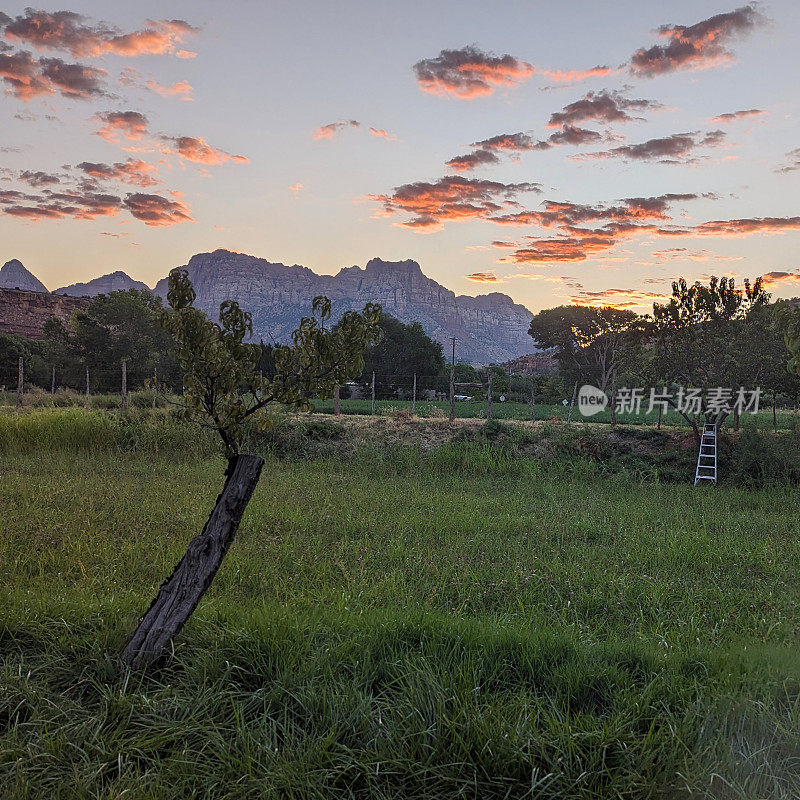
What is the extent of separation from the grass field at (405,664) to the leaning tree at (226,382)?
36cm

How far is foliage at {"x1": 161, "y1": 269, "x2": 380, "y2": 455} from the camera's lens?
423 cm

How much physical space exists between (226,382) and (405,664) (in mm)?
2463

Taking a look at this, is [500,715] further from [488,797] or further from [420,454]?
[420,454]

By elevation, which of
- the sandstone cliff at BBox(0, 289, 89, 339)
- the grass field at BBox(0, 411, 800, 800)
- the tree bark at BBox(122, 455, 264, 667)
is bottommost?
the grass field at BBox(0, 411, 800, 800)

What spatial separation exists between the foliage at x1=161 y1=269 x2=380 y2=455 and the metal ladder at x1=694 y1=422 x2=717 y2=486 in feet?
41.4

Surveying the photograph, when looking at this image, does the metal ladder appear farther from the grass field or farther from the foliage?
the foliage

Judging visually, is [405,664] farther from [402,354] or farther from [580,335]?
[580,335]

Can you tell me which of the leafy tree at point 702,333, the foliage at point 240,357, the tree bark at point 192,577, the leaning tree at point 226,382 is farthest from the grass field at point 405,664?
the leafy tree at point 702,333

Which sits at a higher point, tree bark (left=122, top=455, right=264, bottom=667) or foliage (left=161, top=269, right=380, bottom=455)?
foliage (left=161, top=269, right=380, bottom=455)

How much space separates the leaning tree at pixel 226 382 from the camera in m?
4.08

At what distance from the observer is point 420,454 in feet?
51.9

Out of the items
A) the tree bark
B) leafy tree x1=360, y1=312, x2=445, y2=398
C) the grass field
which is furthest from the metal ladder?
leafy tree x1=360, y1=312, x2=445, y2=398

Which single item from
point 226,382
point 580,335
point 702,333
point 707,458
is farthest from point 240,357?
point 580,335

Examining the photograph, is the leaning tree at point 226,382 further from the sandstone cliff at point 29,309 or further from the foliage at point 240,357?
the sandstone cliff at point 29,309
